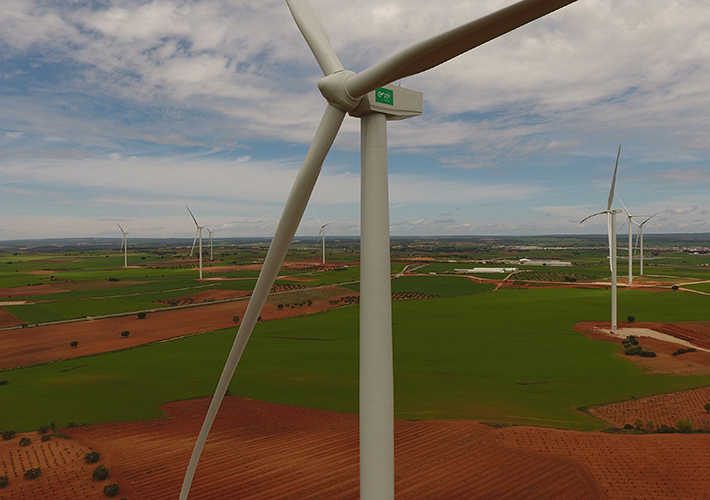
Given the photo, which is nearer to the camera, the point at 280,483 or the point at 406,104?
the point at 406,104

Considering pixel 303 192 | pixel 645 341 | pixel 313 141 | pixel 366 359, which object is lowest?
pixel 645 341

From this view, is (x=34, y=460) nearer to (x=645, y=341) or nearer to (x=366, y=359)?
(x=366, y=359)

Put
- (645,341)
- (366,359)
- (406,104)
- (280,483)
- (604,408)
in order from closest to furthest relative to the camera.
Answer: (366,359), (406,104), (280,483), (604,408), (645,341)

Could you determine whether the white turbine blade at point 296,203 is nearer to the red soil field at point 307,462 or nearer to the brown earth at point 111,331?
the red soil field at point 307,462

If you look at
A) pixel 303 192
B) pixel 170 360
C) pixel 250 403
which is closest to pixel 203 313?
pixel 170 360

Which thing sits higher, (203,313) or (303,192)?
(303,192)

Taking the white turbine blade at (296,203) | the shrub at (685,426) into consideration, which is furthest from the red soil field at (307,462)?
the white turbine blade at (296,203)

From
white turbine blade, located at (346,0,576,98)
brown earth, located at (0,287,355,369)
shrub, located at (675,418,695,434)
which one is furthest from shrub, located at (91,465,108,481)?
brown earth, located at (0,287,355,369)
